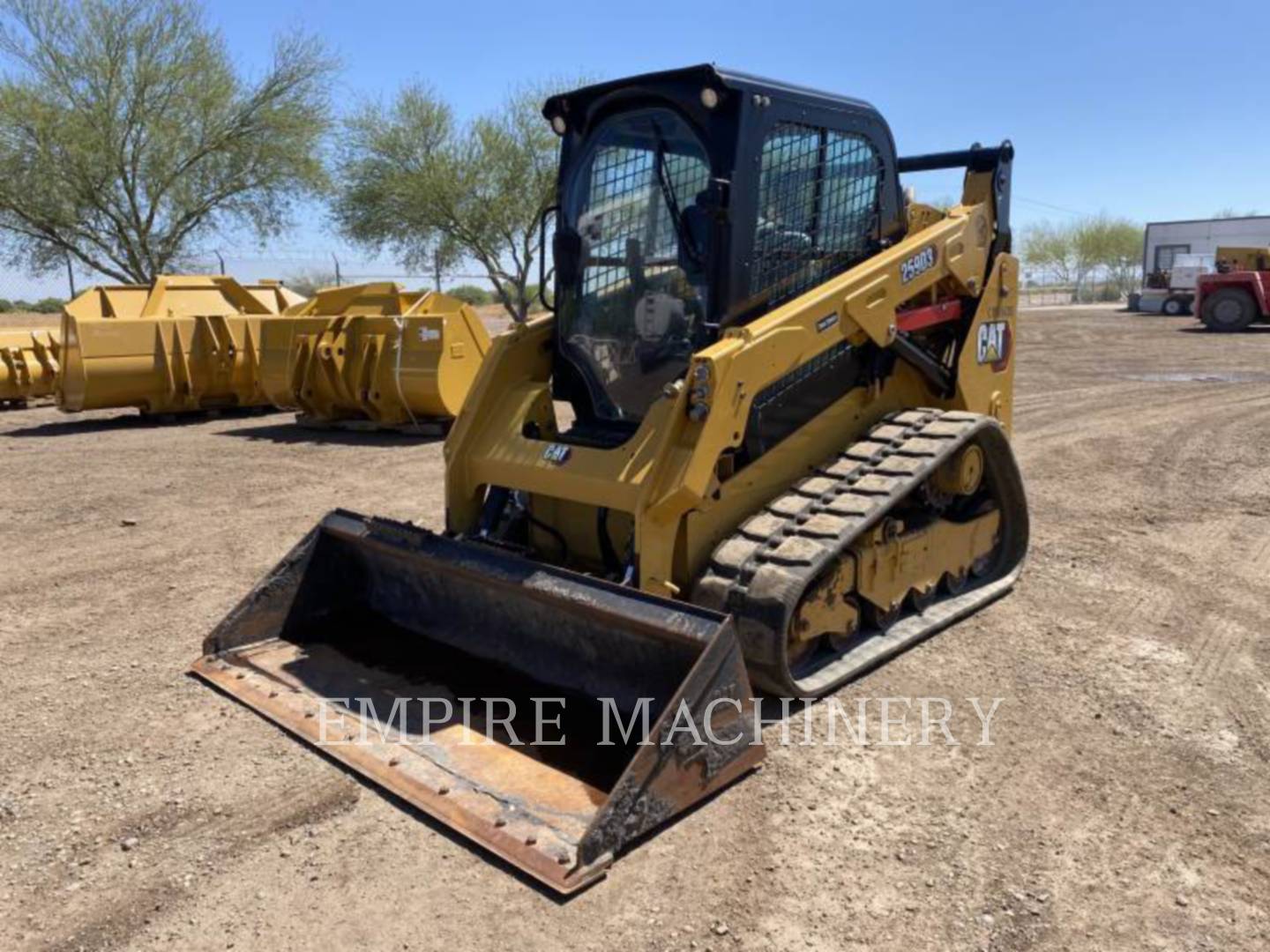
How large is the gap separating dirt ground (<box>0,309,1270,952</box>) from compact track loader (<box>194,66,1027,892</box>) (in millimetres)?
209

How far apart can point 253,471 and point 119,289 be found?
5.46 meters

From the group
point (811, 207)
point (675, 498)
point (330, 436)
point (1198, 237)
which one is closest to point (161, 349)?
point (330, 436)

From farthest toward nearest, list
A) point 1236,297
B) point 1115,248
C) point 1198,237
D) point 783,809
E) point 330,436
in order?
point 1115,248
point 1198,237
point 1236,297
point 330,436
point 783,809

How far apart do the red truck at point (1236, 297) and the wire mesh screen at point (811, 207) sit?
78.0 feet

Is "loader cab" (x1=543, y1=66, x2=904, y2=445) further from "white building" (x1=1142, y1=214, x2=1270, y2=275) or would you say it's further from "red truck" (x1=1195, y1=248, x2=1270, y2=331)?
"white building" (x1=1142, y1=214, x2=1270, y2=275)

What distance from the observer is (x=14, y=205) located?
2048 centimetres

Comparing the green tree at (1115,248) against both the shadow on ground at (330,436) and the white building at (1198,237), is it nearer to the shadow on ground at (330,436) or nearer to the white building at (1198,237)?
the white building at (1198,237)

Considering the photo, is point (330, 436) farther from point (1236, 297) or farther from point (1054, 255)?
point (1054, 255)

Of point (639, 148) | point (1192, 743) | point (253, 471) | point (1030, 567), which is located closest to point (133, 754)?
point (639, 148)

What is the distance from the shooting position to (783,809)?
3322 millimetres

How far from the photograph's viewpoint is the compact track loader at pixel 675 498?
3580 millimetres

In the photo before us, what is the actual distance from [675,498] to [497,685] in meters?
1.09

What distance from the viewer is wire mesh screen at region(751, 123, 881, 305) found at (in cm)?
439

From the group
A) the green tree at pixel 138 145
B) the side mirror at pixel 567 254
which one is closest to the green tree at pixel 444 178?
the green tree at pixel 138 145
